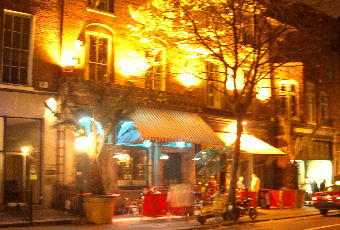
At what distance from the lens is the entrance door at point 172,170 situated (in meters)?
22.3

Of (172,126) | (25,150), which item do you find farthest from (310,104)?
(25,150)

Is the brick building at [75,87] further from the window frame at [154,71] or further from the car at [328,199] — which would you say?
the car at [328,199]

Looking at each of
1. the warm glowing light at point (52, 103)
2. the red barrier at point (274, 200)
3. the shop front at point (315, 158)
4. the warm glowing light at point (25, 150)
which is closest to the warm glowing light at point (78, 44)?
the warm glowing light at point (52, 103)

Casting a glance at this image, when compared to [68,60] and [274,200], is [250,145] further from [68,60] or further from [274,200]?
[68,60]

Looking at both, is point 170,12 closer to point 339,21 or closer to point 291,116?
point 291,116

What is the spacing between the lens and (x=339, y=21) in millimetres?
34906

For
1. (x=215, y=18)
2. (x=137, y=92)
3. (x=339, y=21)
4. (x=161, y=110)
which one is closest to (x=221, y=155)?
(x=161, y=110)

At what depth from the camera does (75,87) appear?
716 inches

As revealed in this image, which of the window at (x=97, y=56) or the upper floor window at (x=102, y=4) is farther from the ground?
the upper floor window at (x=102, y=4)

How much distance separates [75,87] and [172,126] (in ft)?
16.1

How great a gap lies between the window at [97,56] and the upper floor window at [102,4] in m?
1.34

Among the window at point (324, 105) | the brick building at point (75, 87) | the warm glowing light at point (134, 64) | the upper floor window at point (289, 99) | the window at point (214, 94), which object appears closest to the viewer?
the brick building at point (75, 87)

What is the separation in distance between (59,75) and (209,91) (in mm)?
9250

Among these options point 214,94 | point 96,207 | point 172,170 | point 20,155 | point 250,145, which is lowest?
point 96,207
